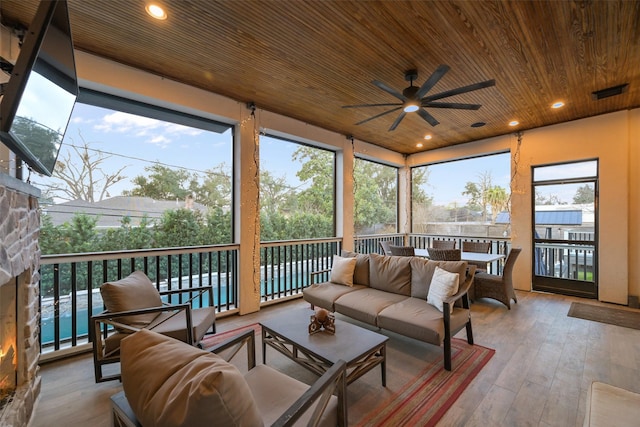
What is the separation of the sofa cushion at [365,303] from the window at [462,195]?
146 inches

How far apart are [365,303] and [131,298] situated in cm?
224

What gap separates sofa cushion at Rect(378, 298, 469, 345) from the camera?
7.71 ft

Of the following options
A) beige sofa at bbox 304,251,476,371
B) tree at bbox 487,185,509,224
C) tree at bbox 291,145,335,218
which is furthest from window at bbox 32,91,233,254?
tree at bbox 487,185,509,224

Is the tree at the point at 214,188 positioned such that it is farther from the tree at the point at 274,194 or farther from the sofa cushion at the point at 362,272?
the sofa cushion at the point at 362,272

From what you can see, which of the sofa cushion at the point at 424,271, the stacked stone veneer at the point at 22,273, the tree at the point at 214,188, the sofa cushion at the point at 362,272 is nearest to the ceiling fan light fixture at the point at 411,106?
the sofa cushion at the point at 424,271

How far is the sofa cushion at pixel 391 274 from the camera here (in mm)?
3266

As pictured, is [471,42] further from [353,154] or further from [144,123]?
[144,123]

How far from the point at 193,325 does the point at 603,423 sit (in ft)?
8.74

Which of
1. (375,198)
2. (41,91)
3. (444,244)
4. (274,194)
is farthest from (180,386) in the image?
(375,198)

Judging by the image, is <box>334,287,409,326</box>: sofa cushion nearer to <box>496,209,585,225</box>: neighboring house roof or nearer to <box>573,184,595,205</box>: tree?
<box>496,209,585,225</box>: neighboring house roof

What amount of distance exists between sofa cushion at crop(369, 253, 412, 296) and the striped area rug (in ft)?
2.85

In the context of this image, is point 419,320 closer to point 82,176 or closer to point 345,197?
point 345,197

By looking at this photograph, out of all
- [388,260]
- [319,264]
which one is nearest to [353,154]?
[319,264]

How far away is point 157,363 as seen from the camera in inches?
38.6
